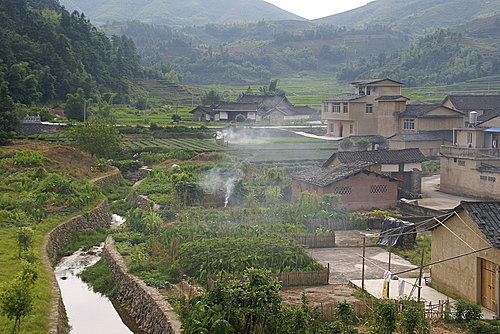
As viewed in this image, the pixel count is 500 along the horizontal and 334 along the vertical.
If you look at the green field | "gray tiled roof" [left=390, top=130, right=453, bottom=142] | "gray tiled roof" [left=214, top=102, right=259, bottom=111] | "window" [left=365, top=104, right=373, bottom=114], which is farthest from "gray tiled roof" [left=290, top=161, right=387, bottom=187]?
the green field

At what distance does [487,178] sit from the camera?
105ft

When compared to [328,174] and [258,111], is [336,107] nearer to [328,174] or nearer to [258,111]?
[258,111]

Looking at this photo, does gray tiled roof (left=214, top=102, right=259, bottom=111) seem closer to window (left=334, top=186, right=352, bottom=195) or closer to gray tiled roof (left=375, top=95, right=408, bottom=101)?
gray tiled roof (left=375, top=95, right=408, bottom=101)

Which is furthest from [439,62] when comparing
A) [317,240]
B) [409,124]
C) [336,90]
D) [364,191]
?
[317,240]

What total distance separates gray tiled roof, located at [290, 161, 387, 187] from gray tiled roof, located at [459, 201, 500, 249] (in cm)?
1310

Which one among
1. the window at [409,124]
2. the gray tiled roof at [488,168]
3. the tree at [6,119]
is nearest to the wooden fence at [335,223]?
A: the gray tiled roof at [488,168]

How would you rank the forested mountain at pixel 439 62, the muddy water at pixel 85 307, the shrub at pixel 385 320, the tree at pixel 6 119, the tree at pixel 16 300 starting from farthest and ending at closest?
1. the forested mountain at pixel 439 62
2. the tree at pixel 6 119
3. the muddy water at pixel 85 307
4. the tree at pixel 16 300
5. the shrub at pixel 385 320

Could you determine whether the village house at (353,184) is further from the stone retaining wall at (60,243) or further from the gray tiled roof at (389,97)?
the gray tiled roof at (389,97)

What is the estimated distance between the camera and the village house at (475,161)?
31984mm

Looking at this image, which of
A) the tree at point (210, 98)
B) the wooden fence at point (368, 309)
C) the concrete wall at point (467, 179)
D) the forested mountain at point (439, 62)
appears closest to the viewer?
the wooden fence at point (368, 309)

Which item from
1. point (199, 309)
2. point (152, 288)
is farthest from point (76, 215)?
point (199, 309)

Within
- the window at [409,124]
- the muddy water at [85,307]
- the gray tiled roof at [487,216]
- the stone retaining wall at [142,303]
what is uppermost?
the window at [409,124]

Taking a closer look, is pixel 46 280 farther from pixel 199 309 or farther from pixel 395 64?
pixel 395 64

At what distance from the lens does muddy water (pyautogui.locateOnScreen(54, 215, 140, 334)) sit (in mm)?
16875
